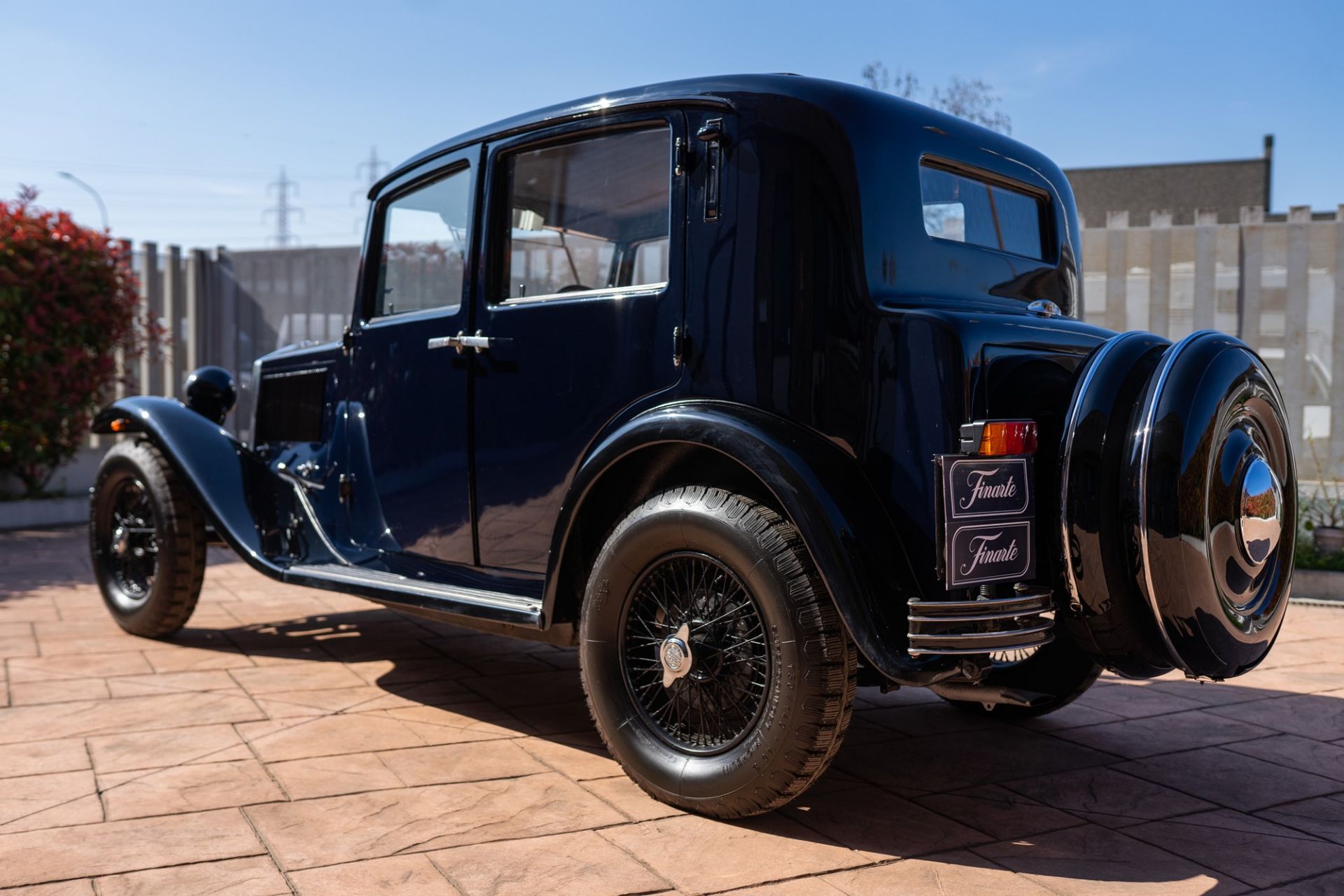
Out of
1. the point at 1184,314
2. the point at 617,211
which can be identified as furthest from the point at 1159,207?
the point at 617,211

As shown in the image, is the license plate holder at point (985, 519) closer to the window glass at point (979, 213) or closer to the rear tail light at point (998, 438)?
the rear tail light at point (998, 438)

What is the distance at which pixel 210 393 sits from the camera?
5297 millimetres

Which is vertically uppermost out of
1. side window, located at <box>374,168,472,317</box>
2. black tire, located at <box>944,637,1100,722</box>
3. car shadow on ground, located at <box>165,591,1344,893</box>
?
side window, located at <box>374,168,472,317</box>

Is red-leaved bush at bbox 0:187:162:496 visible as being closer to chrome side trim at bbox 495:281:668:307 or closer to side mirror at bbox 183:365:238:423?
side mirror at bbox 183:365:238:423

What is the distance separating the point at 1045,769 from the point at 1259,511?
3.47 ft

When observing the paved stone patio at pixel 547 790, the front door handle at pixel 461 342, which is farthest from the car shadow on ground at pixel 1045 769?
the front door handle at pixel 461 342

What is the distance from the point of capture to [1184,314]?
8.59 m

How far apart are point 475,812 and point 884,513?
1.27 metres

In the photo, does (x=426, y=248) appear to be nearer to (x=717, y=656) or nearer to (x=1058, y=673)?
(x=717, y=656)

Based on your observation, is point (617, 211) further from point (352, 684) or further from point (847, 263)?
point (352, 684)

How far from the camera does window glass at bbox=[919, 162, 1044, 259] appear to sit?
309 cm

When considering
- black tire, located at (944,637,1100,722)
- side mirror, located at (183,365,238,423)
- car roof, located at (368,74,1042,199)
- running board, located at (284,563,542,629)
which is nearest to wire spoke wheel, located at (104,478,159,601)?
side mirror, located at (183,365,238,423)

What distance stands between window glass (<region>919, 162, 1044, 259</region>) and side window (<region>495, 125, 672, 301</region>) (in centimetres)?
74

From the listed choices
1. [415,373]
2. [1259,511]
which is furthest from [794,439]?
[415,373]
